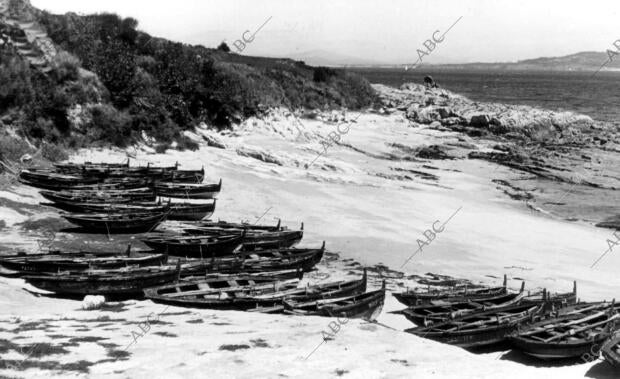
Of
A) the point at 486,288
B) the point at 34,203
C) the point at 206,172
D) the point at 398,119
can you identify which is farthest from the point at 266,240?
the point at 398,119

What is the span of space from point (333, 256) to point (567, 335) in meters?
10.2

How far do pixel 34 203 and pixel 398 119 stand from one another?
157 ft

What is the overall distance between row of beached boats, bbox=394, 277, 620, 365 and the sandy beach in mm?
487

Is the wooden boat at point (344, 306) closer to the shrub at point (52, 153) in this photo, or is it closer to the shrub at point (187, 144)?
the shrub at point (52, 153)

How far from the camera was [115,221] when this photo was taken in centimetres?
2236

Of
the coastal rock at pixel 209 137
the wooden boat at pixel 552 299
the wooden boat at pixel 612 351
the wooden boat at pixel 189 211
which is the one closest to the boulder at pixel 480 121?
the coastal rock at pixel 209 137

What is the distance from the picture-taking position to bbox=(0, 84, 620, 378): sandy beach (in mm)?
9789

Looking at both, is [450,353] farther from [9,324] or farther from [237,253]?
[237,253]

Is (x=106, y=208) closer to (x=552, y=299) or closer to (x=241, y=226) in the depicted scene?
(x=241, y=226)

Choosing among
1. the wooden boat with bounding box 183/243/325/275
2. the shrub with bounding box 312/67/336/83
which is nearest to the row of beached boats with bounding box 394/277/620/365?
the wooden boat with bounding box 183/243/325/275

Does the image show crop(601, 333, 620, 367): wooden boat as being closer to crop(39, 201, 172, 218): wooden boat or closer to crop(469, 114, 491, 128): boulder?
crop(39, 201, 172, 218): wooden boat

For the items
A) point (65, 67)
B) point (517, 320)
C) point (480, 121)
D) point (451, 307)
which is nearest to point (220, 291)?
point (451, 307)

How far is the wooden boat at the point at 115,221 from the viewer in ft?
72.6

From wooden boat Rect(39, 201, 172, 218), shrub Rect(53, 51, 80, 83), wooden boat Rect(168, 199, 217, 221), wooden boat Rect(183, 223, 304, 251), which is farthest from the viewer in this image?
shrub Rect(53, 51, 80, 83)
